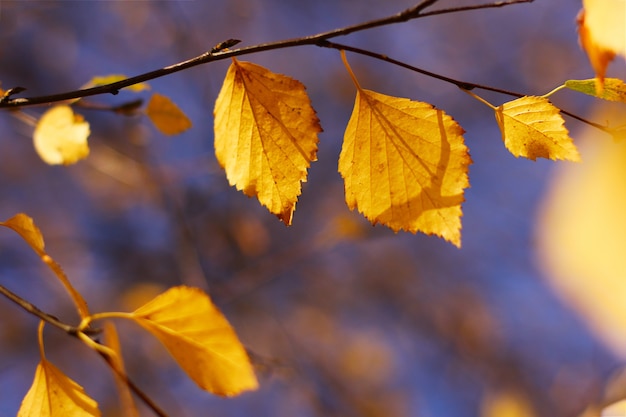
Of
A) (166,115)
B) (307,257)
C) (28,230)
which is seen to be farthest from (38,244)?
(307,257)

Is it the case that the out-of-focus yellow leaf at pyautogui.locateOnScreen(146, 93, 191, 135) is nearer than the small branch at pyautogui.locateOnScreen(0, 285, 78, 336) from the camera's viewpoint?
No

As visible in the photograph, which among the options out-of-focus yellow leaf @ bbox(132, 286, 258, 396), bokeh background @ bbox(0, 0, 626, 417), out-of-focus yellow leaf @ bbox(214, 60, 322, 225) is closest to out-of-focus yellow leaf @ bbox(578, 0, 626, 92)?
out-of-focus yellow leaf @ bbox(214, 60, 322, 225)

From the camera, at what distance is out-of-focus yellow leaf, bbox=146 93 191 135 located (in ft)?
2.24

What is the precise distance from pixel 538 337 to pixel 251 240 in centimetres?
318

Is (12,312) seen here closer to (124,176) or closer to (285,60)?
(124,176)

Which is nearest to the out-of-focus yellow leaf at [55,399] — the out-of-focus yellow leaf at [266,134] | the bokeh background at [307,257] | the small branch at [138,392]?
the small branch at [138,392]

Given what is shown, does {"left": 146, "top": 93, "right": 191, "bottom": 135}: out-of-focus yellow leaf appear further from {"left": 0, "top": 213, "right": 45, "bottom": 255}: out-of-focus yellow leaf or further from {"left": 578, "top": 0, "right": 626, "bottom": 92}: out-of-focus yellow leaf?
{"left": 578, "top": 0, "right": 626, "bottom": 92}: out-of-focus yellow leaf

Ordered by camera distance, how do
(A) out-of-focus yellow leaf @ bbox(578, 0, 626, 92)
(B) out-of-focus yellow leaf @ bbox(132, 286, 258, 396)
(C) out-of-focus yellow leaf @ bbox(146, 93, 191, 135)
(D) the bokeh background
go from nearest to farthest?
(A) out-of-focus yellow leaf @ bbox(578, 0, 626, 92)
(B) out-of-focus yellow leaf @ bbox(132, 286, 258, 396)
(C) out-of-focus yellow leaf @ bbox(146, 93, 191, 135)
(D) the bokeh background

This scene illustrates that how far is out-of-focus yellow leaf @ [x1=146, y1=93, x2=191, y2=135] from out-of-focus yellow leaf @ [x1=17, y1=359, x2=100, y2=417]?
341 mm

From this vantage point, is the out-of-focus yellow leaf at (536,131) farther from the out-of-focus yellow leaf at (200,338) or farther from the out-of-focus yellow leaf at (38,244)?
the out-of-focus yellow leaf at (38,244)

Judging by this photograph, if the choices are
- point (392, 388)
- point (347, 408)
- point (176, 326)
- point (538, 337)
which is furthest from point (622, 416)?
point (538, 337)

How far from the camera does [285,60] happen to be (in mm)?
4387

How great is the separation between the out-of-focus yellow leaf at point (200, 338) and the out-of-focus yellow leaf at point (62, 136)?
1.07 feet

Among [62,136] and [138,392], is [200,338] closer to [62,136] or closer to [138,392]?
[138,392]
